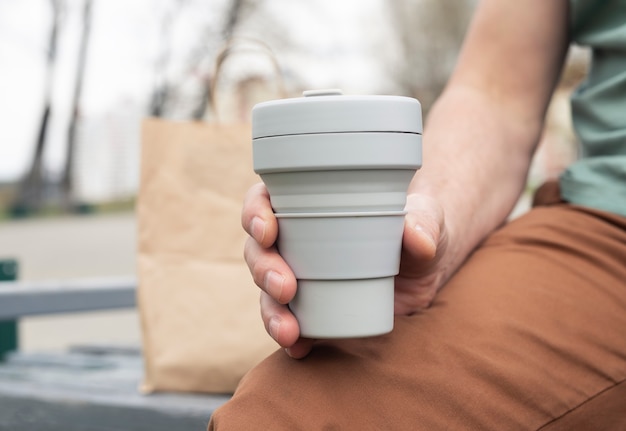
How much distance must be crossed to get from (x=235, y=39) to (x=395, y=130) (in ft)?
4.02

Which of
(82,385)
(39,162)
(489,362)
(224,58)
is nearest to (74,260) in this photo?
(39,162)

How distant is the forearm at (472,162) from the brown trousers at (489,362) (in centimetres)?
8

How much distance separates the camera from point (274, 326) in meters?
0.83

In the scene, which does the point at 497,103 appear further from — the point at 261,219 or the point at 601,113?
the point at 261,219

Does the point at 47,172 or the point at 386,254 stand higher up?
the point at 386,254

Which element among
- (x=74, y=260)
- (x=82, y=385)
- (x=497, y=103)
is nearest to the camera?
(x=497, y=103)

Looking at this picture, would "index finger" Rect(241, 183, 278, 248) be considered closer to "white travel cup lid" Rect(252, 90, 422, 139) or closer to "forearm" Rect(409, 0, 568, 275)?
"white travel cup lid" Rect(252, 90, 422, 139)

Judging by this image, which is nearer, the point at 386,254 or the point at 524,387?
the point at 386,254

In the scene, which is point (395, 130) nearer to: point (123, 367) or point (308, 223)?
point (308, 223)

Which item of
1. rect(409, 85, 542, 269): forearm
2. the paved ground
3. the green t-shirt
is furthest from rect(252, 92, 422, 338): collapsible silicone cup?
the paved ground

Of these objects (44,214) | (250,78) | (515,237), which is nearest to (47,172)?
(44,214)

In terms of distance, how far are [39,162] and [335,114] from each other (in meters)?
10.8

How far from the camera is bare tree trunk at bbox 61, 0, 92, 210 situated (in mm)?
9477

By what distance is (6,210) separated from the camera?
12.1 metres
